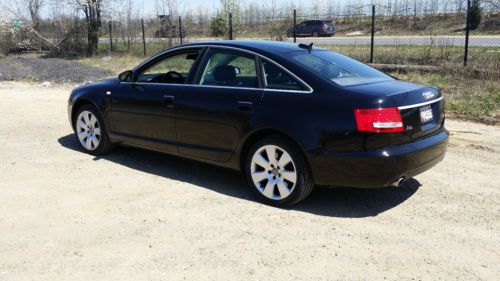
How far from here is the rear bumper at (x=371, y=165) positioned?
14.8 feet

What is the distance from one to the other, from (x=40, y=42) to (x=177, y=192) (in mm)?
25817

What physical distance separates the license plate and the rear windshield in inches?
22.5

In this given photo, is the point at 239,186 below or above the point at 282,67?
below

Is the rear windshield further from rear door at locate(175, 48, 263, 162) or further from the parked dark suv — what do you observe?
the parked dark suv

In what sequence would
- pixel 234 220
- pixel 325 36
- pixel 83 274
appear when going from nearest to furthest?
pixel 83 274 < pixel 234 220 < pixel 325 36

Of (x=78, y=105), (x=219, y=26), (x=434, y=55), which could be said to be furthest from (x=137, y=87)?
(x=219, y=26)

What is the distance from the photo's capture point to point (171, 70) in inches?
255

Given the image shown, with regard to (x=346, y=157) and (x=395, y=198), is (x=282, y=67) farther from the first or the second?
(x=395, y=198)

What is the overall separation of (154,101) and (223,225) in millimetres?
2050

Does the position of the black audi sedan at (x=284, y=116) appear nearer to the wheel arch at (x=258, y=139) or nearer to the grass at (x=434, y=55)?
the wheel arch at (x=258, y=139)

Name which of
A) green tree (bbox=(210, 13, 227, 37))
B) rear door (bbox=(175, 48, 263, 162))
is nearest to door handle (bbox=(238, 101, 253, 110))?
rear door (bbox=(175, 48, 263, 162))

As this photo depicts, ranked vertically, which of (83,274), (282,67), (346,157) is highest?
(282,67)

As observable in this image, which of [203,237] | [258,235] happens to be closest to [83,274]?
[203,237]

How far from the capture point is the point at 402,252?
4.07m
